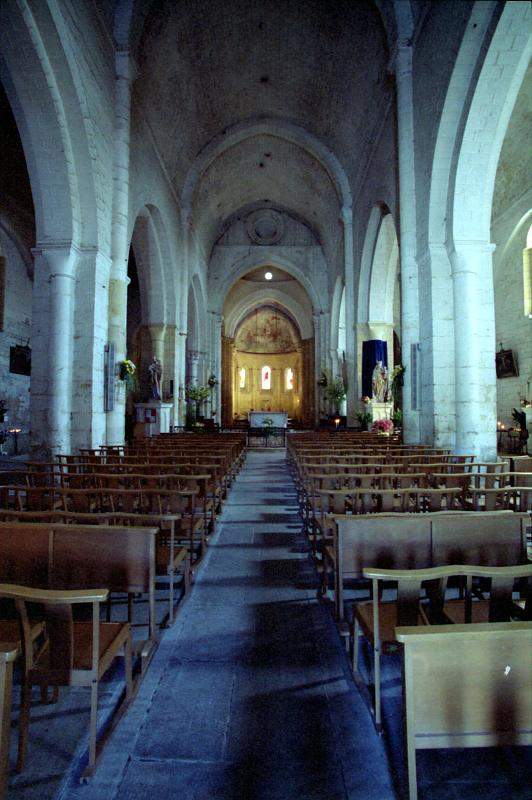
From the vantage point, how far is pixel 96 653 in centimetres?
173

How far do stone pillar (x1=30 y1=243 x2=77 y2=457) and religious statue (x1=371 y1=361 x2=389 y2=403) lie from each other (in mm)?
8851

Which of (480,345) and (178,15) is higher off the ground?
(178,15)

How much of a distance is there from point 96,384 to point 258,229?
60.8 ft

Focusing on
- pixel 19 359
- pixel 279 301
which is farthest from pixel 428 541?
pixel 279 301

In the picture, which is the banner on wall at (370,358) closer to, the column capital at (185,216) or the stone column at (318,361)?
the column capital at (185,216)

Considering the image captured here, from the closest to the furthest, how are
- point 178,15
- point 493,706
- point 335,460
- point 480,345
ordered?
point 493,706 → point 335,460 → point 480,345 → point 178,15

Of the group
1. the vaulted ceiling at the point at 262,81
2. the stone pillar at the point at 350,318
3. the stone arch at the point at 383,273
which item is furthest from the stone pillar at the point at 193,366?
the stone arch at the point at 383,273

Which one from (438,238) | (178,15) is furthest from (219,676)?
(178,15)

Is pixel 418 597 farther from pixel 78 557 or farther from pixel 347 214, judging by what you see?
pixel 347 214

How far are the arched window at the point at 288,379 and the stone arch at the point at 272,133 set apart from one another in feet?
62.7

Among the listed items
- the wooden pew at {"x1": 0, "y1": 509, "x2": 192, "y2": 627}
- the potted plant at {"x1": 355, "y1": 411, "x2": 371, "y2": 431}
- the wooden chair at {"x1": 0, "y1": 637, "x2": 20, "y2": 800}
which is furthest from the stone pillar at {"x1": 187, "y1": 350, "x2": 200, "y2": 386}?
the wooden chair at {"x1": 0, "y1": 637, "x2": 20, "y2": 800}

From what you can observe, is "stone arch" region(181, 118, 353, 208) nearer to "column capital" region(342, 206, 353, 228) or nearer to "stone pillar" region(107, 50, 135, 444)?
"column capital" region(342, 206, 353, 228)

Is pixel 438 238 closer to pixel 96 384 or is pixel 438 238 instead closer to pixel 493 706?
pixel 96 384

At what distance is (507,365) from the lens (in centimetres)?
1448
